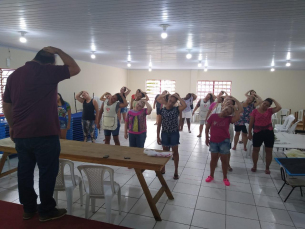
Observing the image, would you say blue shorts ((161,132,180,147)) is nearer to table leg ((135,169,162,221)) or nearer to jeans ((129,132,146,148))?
jeans ((129,132,146,148))

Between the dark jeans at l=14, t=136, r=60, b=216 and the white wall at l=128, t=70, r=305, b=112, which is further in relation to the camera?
the white wall at l=128, t=70, r=305, b=112

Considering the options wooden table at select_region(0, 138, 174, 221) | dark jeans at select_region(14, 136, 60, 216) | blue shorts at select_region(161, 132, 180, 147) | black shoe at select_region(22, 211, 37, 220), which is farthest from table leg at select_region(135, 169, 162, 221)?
blue shorts at select_region(161, 132, 180, 147)

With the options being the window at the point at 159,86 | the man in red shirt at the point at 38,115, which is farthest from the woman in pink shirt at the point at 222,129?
the window at the point at 159,86

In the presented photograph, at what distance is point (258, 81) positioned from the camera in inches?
427

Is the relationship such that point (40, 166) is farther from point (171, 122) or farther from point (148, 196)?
point (171, 122)

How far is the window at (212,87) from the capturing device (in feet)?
37.4

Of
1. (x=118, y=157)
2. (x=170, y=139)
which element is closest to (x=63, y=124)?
(x=170, y=139)

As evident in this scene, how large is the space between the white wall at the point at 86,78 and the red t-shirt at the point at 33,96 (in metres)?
4.76

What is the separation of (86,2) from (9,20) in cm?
156

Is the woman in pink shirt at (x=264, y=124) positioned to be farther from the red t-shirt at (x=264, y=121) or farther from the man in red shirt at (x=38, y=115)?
the man in red shirt at (x=38, y=115)

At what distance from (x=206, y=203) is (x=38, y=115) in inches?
100

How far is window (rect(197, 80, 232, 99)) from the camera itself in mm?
11414

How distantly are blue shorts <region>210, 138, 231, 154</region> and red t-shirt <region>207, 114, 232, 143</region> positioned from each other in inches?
2.3

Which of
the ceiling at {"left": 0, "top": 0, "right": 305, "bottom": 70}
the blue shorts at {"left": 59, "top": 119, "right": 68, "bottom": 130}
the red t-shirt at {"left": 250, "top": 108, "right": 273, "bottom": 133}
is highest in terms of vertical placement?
the ceiling at {"left": 0, "top": 0, "right": 305, "bottom": 70}
